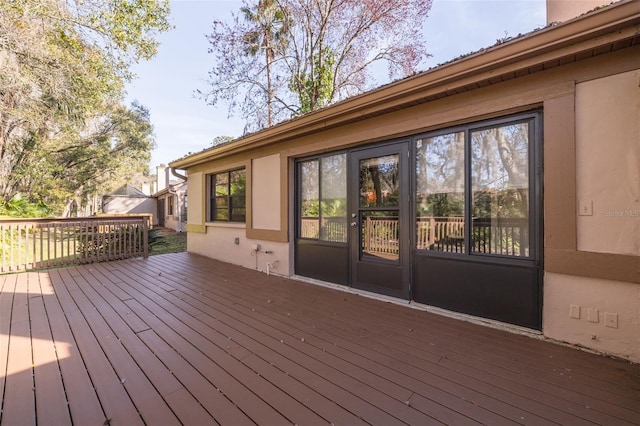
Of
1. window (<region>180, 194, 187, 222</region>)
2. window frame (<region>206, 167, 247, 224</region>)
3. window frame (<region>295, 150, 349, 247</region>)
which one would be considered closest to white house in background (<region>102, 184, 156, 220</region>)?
window (<region>180, 194, 187, 222</region>)

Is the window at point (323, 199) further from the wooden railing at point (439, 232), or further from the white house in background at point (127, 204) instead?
the white house in background at point (127, 204)

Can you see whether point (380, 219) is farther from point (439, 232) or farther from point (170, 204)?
point (170, 204)

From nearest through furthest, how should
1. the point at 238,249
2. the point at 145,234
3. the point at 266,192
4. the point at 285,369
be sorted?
the point at 285,369
the point at 266,192
the point at 238,249
the point at 145,234

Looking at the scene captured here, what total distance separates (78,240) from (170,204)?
11138 mm

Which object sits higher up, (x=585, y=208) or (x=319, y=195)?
(x=319, y=195)

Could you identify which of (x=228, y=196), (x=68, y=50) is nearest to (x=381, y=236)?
(x=228, y=196)

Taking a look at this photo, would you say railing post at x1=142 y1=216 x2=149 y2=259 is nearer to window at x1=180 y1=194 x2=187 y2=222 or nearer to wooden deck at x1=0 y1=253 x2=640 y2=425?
wooden deck at x1=0 y1=253 x2=640 y2=425

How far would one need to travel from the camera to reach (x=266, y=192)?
5301 millimetres

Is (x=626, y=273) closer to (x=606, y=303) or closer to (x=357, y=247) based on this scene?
(x=606, y=303)

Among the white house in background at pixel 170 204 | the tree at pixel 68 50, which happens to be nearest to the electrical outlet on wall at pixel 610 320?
the tree at pixel 68 50

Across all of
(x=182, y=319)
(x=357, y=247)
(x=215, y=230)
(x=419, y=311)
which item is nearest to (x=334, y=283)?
(x=357, y=247)

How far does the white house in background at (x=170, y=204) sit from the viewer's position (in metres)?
14.6

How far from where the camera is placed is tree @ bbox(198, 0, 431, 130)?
917 cm

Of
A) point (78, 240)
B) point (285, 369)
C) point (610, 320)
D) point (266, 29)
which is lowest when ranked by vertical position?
point (285, 369)
